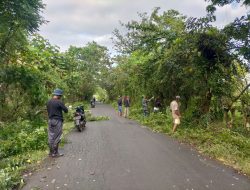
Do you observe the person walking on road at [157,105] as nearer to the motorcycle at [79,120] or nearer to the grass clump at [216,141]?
the grass clump at [216,141]

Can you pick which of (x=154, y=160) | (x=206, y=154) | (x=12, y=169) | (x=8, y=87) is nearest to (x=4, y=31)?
(x=8, y=87)

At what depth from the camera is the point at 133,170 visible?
304 inches

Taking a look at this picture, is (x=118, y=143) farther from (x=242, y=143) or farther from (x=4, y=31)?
(x=4, y=31)

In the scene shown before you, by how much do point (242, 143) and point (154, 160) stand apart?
12.4 ft

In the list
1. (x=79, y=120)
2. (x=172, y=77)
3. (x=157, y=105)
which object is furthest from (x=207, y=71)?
(x=157, y=105)

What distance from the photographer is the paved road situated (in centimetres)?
661

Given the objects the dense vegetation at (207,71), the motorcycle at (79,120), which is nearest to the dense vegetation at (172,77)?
the dense vegetation at (207,71)

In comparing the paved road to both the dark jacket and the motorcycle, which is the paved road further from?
the motorcycle

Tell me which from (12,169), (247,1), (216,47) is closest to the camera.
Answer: (12,169)

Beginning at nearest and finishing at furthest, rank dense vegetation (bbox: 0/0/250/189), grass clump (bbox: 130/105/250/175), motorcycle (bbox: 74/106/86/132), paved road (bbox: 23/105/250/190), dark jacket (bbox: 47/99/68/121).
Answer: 1. paved road (bbox: 23/105/250/190)
2. grass clump (bbox: 130/105/250/175)
3. dark jacket (bbox: 47/99/68/121)
4. dense vegetation (bbox: 0/0/250/189)
5. motorcycle (bbox: 74/106/86/132)

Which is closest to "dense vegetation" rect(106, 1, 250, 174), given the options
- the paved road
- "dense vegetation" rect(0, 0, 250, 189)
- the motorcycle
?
"dense vegetation" rect(0, 0, 250, 189)

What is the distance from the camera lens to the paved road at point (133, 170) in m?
6.61

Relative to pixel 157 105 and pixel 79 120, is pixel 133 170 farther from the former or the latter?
pixel 157 105

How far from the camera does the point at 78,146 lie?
11.1 meters
